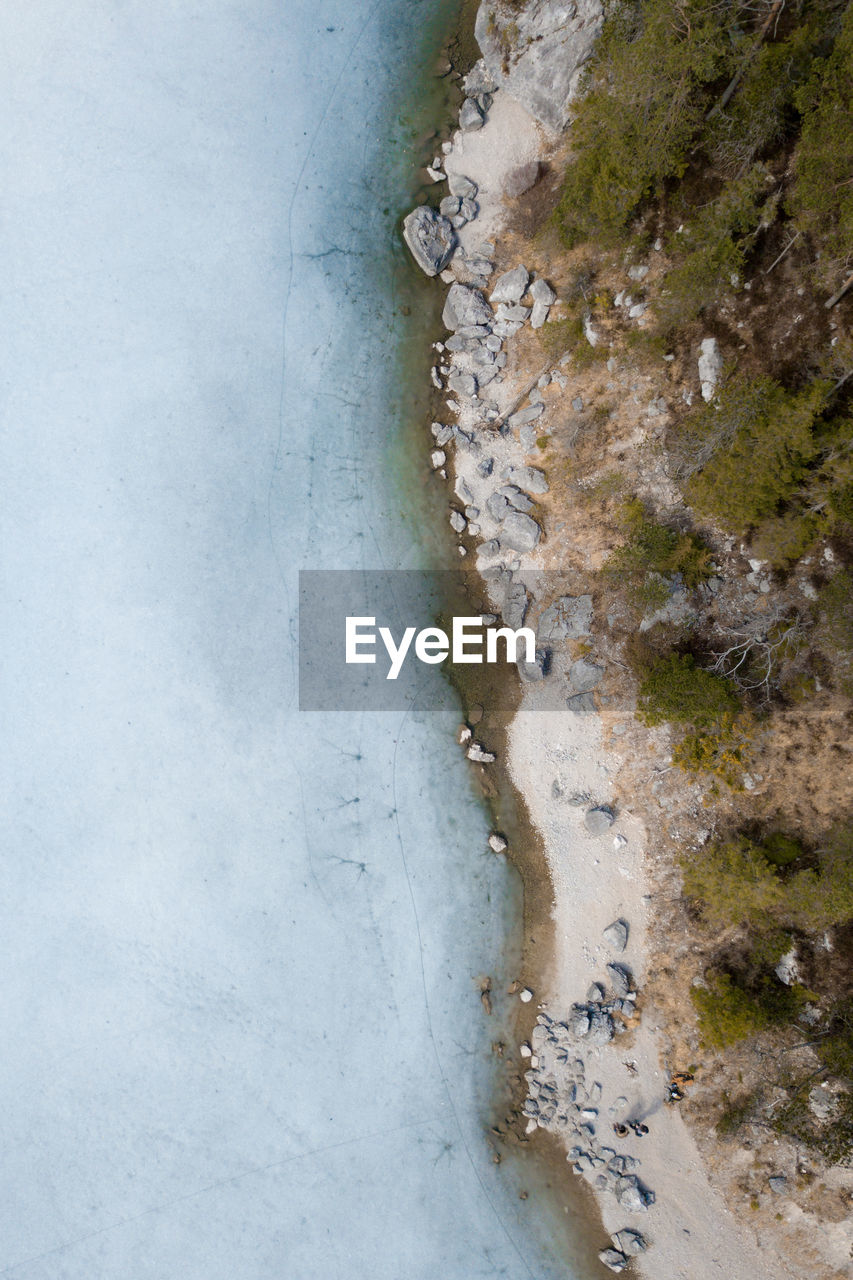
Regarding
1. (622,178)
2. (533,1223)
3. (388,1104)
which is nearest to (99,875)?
(388,1104)

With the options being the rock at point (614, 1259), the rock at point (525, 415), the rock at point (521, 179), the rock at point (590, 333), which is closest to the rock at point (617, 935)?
the rock at point (614, 1259)

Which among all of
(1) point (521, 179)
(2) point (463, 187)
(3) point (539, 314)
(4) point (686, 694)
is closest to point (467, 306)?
(3) point (539, 314)

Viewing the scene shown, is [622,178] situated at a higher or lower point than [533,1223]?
higher

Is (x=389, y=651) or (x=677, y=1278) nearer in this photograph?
(x=677, y=1278)

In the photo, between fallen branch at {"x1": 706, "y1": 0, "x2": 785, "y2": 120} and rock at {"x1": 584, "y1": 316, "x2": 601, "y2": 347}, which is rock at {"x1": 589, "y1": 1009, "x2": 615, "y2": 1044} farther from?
fallen branch at {"x1": 706, "y1": 0, "x2": 785, "y2": 120}

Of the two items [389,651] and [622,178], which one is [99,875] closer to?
[389,651]

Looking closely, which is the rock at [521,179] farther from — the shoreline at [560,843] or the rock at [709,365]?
the rock at [709,365]

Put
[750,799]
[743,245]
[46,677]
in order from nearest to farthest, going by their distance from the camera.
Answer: [743,245] → [750,799] → [46,677]
